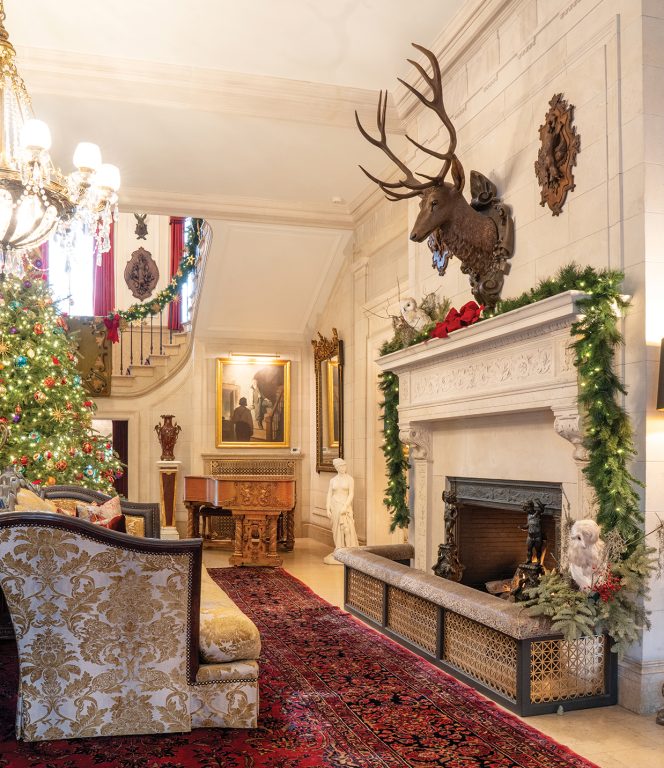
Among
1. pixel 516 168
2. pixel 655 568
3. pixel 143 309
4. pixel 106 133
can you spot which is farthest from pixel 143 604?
pixel 143 309

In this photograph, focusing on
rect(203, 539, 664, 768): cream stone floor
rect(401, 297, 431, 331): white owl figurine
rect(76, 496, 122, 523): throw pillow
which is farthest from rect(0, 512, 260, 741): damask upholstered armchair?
rect(401, 297, 431, 331): white owl figurine

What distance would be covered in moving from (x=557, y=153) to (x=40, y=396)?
543 centimetres

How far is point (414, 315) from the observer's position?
5.87 metres

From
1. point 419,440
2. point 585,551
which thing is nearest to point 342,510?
point 419,440

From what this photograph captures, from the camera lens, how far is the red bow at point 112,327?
440 inches

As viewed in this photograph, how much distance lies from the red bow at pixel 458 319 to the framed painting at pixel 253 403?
20.5 ft

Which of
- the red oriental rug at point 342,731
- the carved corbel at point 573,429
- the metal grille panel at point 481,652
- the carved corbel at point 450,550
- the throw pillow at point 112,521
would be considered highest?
the carved corbel at point 573,429

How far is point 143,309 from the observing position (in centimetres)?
1159

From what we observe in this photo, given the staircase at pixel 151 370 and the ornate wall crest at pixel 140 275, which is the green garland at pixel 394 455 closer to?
the staircase at pixel 151 370

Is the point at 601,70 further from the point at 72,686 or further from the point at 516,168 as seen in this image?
the point at 72,686

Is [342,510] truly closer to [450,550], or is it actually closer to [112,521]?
[450,550]

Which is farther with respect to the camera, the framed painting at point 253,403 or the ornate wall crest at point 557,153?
the framed painting at point 253,403

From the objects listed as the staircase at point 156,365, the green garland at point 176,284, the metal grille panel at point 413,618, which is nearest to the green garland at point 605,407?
the metal grille panel at point 413,618

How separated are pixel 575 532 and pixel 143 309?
9.07m
